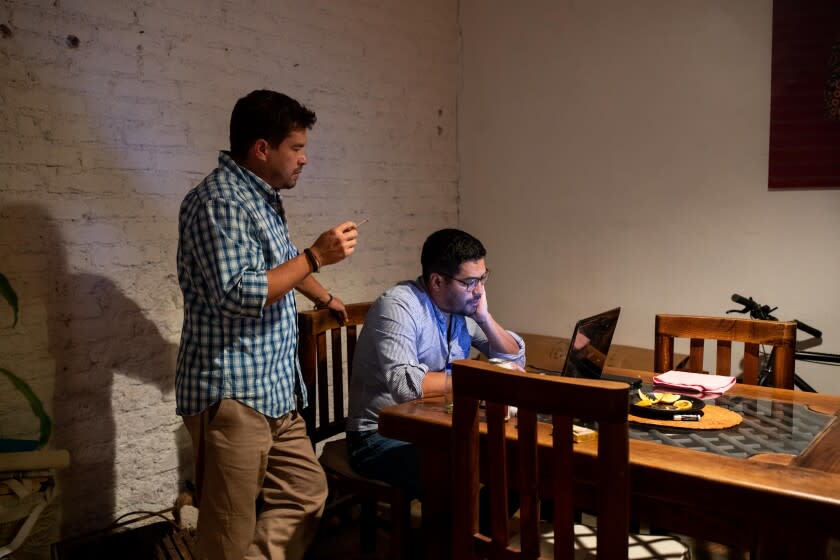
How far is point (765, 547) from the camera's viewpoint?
4.30ft

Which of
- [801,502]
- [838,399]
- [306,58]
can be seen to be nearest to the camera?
[801,502]

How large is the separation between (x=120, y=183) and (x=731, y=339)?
1.98 m

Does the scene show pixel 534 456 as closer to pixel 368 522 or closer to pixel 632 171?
pixel 368 522

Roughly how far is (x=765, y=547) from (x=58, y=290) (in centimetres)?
203

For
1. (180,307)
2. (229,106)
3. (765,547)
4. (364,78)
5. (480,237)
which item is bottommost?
(765,547)

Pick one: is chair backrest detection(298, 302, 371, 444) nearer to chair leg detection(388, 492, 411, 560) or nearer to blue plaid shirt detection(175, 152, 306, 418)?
blue plaid shirt detection(175, 152, 306, 418)

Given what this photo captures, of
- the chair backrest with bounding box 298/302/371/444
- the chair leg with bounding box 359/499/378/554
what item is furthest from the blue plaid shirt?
the chair leg with bounding box 359/499/378/554

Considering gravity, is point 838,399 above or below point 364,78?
below

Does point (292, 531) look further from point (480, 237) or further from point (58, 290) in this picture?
point (480, 237)

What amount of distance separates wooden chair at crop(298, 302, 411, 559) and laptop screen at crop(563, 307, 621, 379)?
1.95 ft

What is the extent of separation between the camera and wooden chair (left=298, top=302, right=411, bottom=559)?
203 centimetres

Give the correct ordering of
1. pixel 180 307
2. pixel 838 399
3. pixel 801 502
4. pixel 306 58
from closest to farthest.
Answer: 1. pixel 801 502
2. pixel 838 399
3. pixel 180 307
4. pixel 306 58

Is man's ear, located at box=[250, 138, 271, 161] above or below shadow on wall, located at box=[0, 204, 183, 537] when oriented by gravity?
above

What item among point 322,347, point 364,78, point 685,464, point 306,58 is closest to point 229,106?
point 306,58
